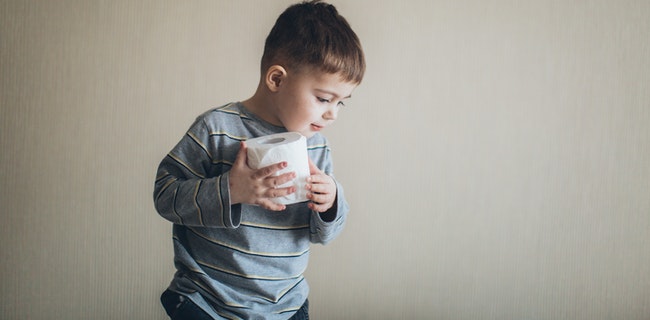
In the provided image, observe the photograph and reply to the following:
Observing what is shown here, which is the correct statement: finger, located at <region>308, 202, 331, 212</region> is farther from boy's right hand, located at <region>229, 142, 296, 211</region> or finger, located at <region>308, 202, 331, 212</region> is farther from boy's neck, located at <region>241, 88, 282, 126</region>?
boy's neck, located at <region>241, 88, 282, 126</region>

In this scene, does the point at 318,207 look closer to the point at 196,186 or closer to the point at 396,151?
the point at 196,186

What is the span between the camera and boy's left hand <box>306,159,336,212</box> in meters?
0.68

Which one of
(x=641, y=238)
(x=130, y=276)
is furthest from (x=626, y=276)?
(x=130, y=276)

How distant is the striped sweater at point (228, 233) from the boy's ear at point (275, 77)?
67 mm

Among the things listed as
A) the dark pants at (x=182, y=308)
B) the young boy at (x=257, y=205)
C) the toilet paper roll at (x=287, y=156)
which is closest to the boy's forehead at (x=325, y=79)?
the young boy at (x=257, y=205)

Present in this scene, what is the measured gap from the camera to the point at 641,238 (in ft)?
4.33

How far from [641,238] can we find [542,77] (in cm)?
54

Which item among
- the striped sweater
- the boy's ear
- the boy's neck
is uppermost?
the boy's ear

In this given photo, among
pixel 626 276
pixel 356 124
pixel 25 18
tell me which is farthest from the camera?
pixel 626 276

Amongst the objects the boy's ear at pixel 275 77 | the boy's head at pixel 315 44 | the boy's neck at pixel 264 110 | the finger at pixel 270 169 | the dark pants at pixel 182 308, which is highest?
the boy's head at pixel 315 44

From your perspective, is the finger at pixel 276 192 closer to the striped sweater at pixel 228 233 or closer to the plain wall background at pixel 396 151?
the striped sweater at pixel 228 233

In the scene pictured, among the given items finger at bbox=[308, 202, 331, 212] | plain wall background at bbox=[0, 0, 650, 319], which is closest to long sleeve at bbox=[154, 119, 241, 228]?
finger at bbox=[308, 202, 331, 212]

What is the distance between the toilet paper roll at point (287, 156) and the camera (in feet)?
2.10

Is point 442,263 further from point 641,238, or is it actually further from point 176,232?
point 176,232
